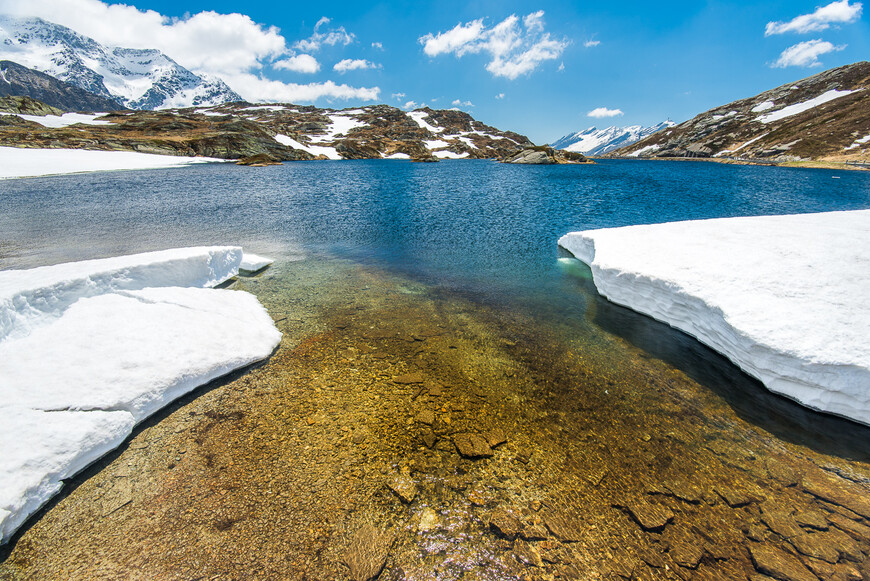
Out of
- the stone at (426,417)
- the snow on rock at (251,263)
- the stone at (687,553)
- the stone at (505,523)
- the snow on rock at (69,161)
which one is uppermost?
the snow on rock at (69,161)

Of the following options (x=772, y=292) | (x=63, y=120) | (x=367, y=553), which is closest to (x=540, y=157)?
(x=772, y=292)

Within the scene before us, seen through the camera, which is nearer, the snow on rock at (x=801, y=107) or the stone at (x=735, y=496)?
the stone at (x=735, y=496)

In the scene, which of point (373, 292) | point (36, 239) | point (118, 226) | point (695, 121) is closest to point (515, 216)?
point (373, 292)

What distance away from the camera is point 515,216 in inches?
1245

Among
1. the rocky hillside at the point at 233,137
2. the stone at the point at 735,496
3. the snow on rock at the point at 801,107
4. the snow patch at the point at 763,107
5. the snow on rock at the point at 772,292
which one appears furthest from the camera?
the snow patch at the point at 763,107

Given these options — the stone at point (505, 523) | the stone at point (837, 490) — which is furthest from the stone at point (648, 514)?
the stone at point (837, 490)

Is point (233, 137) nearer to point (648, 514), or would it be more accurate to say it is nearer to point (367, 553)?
point (367, 553)

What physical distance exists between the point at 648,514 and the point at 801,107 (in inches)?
8055

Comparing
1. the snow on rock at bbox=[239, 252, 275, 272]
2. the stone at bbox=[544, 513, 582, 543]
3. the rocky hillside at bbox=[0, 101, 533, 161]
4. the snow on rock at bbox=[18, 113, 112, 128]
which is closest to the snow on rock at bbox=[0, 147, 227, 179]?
the rocky hillside at bbox=[0, 101, 533, 161]

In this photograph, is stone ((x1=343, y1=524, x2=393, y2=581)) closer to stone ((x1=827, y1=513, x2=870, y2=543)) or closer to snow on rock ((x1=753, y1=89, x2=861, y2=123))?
stone ((x1=827, y1=513, x2=870, y2=543))

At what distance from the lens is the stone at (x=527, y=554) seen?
16.9ft

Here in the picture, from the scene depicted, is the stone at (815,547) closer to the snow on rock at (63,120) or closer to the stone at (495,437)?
the stone at (495,437)

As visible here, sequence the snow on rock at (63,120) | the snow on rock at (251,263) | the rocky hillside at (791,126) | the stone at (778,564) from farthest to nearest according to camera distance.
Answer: the snow on rock at (63,120) → the rocky hillside at (791,126) → the snow on rock at (251,263) → the stone at (778,564)

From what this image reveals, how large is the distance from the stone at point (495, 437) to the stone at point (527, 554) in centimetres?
197
